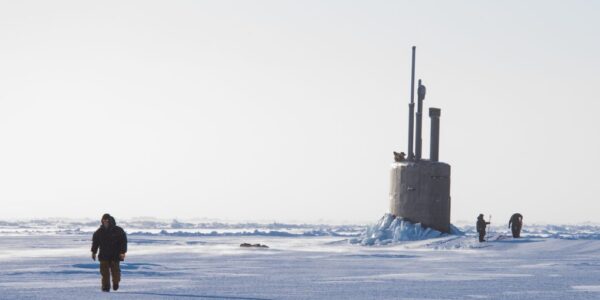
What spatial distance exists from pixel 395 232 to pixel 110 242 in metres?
23.1

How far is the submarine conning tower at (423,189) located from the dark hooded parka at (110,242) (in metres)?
22.7

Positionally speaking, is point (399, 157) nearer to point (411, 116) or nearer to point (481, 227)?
point (411, 116)

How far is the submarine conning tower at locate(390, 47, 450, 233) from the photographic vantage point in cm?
3912

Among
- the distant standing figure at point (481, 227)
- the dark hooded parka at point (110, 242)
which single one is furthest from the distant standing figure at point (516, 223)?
the dark hooded parka at point (110, 242)

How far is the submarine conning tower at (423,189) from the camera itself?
39.1 meters

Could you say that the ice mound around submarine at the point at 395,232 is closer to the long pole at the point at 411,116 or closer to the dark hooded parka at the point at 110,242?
the long pole at the point at 411,116

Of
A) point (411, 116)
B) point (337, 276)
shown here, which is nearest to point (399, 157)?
point (411, 116)

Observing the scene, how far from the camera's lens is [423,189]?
39.1 meters

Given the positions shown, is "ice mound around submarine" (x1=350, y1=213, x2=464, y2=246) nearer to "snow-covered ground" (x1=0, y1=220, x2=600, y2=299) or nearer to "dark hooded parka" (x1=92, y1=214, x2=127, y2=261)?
"snow-covered ground" (x1=0, y1=220, x2=600, y2=299)

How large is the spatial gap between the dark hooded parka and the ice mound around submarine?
22391 mm

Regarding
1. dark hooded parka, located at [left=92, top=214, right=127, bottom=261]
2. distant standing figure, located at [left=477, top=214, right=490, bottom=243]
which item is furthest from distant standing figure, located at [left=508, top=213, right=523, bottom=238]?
dark hooded parka, located at [left=92, top=214, right=127, bottom=261]

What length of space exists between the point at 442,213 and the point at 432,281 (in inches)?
804

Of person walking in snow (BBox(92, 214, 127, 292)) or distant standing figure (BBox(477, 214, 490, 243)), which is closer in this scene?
person walking in snow (BBox(92, 214, 127, 292))

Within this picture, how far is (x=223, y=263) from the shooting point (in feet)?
89.1
